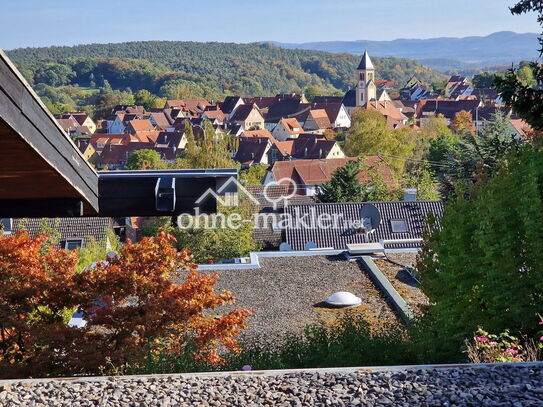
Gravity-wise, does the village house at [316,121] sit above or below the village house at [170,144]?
above

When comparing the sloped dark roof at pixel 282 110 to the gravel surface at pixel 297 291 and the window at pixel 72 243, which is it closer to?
Result: the window at pixel 72 243

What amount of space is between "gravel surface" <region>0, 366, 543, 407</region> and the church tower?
104 m

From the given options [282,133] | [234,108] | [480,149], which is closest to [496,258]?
[480,149]

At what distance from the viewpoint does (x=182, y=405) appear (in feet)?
13.8

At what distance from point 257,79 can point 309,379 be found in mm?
154456

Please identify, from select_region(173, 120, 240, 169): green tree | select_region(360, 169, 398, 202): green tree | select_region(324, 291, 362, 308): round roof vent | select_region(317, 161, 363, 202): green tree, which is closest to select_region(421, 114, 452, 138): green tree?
select_region(360, 169, 398, 202): green tree

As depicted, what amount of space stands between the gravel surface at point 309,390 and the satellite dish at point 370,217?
603 inches

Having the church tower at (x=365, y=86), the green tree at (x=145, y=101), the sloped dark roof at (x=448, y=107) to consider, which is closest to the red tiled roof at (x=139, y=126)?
the green tree at (x=145, y=101)

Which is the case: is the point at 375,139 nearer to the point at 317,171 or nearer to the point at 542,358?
the point at 317,171

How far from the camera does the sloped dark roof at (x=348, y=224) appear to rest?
21.9 meters

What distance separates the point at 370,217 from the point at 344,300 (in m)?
9.87

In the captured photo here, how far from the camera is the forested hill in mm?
139625

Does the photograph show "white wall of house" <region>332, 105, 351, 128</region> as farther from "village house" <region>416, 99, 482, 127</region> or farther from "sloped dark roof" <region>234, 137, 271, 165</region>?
"sloped dark roof" <region>234, 137, 271, 165</region>

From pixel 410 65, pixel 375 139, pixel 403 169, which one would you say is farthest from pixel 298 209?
pixel 410 65
